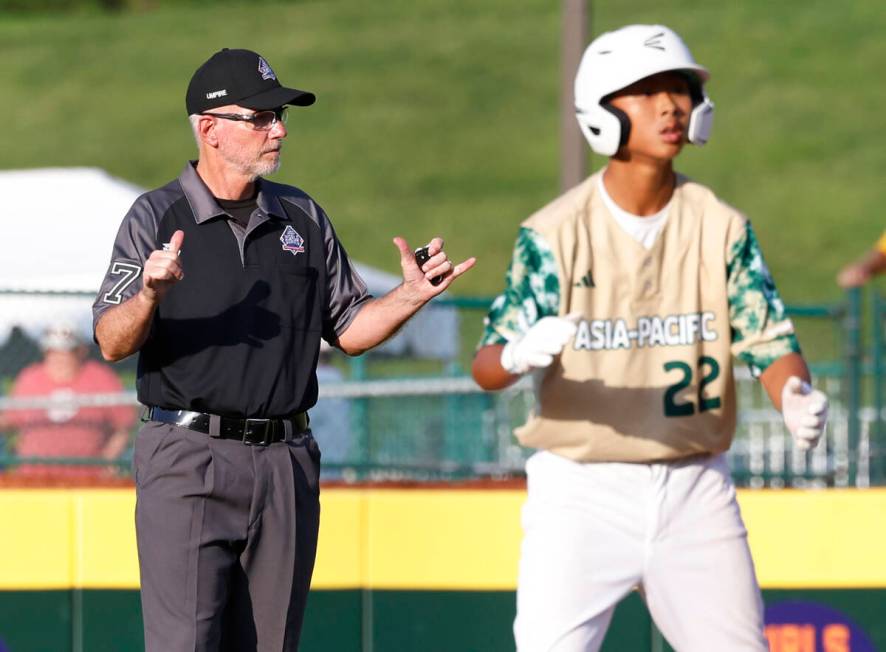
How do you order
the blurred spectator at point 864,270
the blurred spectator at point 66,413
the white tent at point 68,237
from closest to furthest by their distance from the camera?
the blurred spectator at point 864,270, the blurred spectator at point 66,413, the white tent at point 68,237

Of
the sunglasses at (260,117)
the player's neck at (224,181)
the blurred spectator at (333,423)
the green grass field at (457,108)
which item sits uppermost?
the green grass field at (457,108)

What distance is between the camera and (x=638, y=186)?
198 inches

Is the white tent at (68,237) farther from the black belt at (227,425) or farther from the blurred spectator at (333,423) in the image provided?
the black belt at (227,425)

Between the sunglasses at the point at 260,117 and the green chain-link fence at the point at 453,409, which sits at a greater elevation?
the sunglasses at the point at 260,117

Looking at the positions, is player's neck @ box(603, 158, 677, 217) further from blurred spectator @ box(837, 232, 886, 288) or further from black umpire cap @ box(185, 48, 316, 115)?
blurred spectator @ box(837, 232, 886, 288)

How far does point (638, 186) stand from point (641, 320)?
39 centimetres

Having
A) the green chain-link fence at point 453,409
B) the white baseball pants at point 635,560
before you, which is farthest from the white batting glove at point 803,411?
the green chain-link fence at point 453,409

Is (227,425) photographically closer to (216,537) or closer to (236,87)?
(216,537)

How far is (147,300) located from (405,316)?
79 centimetres

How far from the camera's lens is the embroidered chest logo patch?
4754mm

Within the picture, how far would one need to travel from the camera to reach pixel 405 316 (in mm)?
4785

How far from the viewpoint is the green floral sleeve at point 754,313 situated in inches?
194

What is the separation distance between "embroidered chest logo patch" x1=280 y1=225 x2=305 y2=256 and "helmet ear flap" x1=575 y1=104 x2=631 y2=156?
0.91 m

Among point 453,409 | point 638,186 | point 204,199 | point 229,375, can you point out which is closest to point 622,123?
point 638,186
